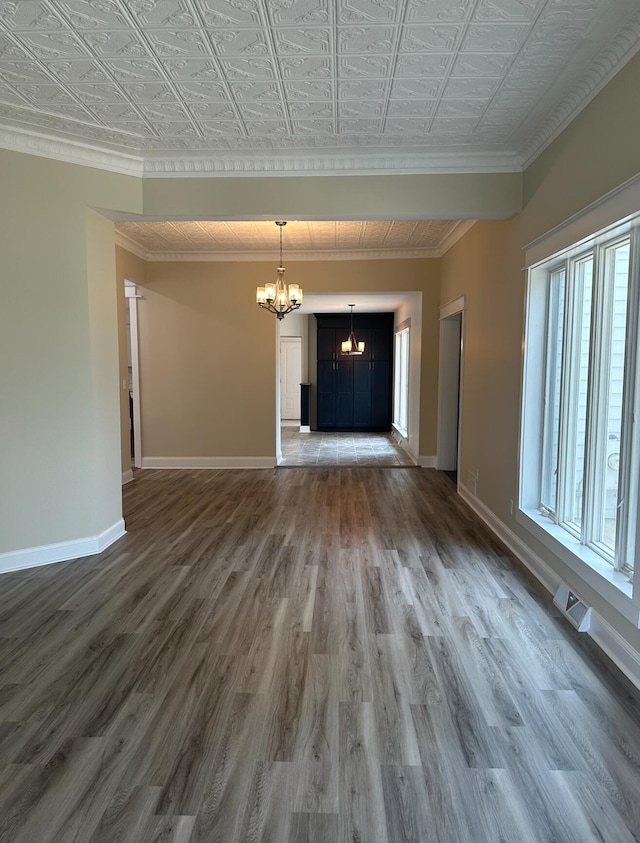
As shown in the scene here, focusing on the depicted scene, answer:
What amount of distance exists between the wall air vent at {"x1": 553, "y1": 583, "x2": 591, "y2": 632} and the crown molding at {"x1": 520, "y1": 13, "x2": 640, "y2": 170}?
8.92ft

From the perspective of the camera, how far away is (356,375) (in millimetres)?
10859

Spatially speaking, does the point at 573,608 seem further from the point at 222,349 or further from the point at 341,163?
the point at 222,349

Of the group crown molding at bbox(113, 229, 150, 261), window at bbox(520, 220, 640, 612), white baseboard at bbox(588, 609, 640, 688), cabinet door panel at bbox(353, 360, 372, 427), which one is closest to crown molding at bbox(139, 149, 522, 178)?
window at bbox(520, 220, 640, 612)

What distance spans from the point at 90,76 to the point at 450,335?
16.5 feet

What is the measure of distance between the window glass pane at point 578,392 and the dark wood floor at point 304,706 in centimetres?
67

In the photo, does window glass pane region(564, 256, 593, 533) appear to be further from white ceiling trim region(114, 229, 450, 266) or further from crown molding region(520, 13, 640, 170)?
white ceiling trim region(114, 229, 450, 266)

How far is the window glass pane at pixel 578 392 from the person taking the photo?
298 centimetres

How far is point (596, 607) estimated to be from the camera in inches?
98.9

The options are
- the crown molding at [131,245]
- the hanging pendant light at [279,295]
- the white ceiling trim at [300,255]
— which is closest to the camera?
the hanging pendant light at [279,295]

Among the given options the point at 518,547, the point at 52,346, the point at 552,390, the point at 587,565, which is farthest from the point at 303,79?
the point at 518,547

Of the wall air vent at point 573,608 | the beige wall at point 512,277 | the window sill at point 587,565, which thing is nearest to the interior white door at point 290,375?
the beige wall at point 512,277

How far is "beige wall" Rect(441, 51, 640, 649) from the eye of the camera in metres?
2.35

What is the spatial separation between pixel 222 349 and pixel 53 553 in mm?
3853

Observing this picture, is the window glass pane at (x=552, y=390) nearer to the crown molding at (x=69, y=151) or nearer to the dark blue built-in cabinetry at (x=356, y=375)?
the crown molding at (x=69, y=151)
